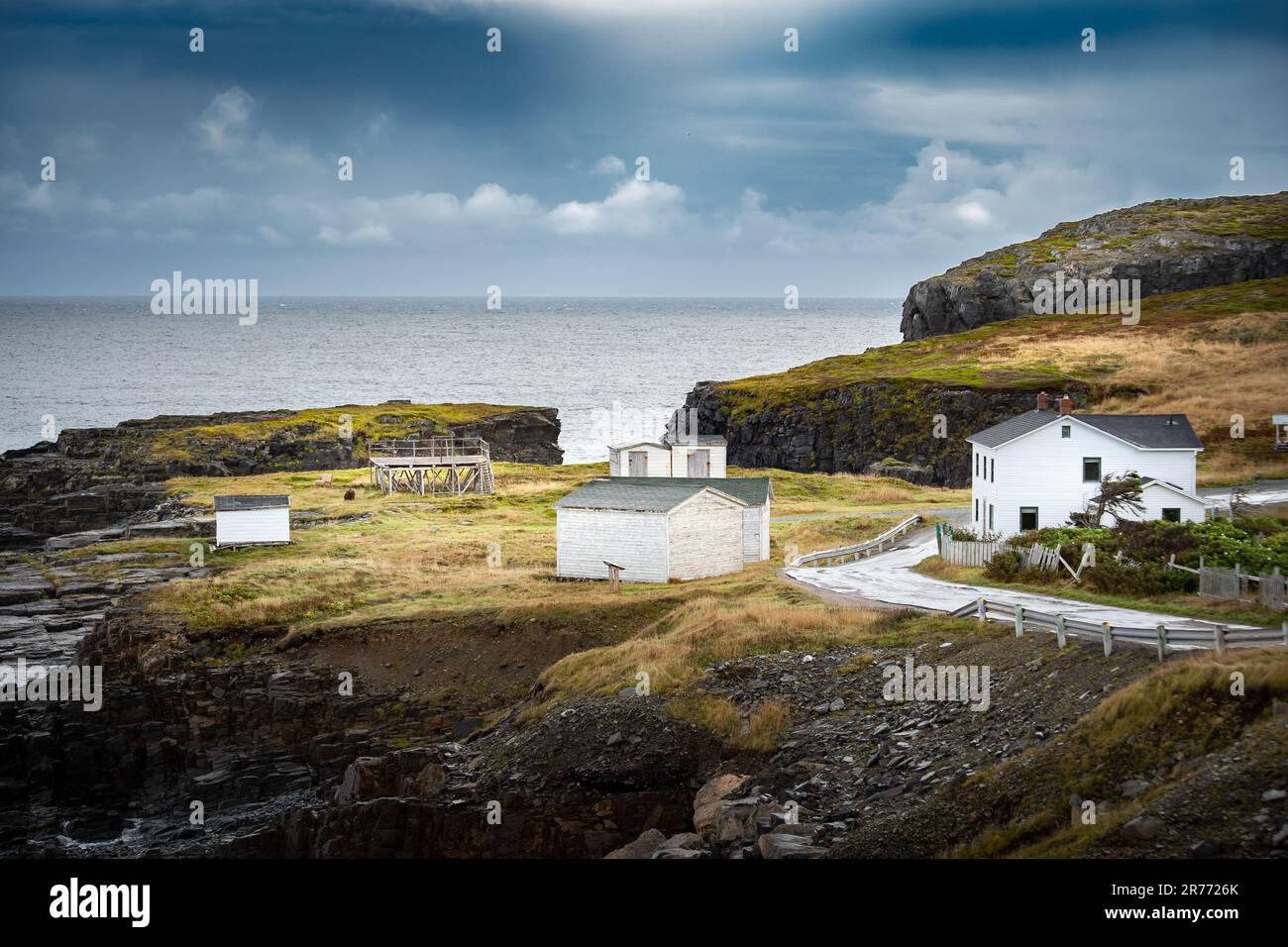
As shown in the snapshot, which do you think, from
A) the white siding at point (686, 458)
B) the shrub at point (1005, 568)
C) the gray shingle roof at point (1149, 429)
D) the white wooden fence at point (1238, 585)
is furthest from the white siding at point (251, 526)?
the white wooden fence at point (1238, 585)

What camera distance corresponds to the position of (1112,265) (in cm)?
15550

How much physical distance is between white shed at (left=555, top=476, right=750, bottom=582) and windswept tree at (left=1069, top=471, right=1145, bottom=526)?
43.5 feet

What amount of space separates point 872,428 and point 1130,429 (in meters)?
53.6

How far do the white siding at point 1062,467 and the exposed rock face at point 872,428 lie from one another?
43766mm

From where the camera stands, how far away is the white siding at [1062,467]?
47.8 metres

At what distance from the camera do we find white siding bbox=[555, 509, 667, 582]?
1937 inches

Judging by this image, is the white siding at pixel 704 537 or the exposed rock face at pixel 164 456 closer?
the white siding at pixel 704 537

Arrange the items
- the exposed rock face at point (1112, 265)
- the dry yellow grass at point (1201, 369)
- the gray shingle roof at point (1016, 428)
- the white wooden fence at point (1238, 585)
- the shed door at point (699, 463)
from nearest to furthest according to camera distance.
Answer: the white wooden fence at point (1238, 585) → the gray shingle roof at point (1016, 428) → the shed door at point (699, 463) → the dry yellow grass at point (1201, 369) → the exposed rock face at point (1112, 265)

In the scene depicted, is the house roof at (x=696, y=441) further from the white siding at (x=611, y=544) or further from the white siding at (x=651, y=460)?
the white siding at (x=611, y=544)

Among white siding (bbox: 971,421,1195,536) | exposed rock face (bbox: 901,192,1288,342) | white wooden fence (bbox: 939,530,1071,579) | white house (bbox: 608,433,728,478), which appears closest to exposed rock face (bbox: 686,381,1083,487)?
white house (bbox: 608,433,728,478)

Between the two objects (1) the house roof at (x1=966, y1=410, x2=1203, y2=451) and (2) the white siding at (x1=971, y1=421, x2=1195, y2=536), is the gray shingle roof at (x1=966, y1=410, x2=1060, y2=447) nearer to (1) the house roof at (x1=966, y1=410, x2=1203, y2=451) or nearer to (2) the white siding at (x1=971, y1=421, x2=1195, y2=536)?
(1) the house roof at (x1=966, y1=410, x2=1203, y2=451)
